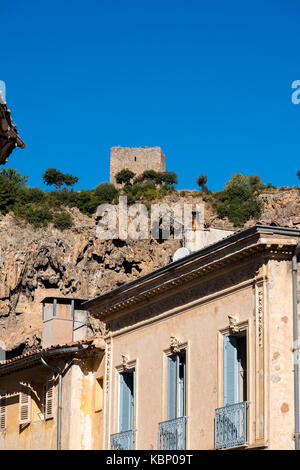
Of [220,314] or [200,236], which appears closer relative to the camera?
[220,314]

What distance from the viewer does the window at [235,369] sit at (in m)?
22.3

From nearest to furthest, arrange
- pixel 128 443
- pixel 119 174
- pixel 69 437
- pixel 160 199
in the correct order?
pixel 128 443 < pixel 69 437 < pixel 160 199 < pixel 119 174

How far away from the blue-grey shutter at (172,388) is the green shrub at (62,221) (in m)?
69.7

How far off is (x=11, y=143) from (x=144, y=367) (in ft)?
31.8

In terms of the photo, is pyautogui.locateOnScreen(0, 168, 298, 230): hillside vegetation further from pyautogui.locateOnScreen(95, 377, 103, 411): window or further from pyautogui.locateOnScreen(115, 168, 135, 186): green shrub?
pyautogui.locateOnScreen(95, 377, 103, 411): window

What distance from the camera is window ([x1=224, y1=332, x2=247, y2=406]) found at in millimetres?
22344

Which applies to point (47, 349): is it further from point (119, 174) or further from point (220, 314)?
point (119, 174)

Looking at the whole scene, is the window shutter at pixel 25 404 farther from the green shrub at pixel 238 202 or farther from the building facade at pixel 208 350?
the green shrub at pixel 238 202

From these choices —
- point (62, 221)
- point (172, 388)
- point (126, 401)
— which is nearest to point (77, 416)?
point (126, 401)

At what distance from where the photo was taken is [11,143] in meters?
17.8

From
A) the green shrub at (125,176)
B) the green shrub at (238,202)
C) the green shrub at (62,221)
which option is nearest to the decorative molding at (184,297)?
the green shrub at (62,221)

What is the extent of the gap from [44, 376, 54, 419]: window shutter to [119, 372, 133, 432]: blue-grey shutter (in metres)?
3.93
